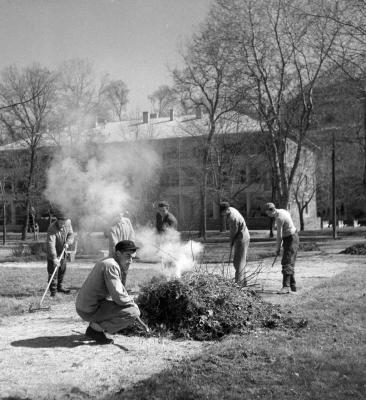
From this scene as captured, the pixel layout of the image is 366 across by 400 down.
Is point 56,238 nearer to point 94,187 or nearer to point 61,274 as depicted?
point 61,274

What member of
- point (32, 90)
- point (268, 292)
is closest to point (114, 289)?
point (268, 292)

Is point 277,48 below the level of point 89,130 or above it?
above

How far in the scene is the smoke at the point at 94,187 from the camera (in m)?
16.5

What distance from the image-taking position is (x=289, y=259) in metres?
10.4

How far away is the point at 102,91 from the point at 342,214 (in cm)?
3804

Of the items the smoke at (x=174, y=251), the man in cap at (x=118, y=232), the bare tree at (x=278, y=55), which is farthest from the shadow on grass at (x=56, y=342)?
the bare tree at (x=278, y=55)

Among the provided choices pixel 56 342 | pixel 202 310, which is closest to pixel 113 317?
pixel 56 342

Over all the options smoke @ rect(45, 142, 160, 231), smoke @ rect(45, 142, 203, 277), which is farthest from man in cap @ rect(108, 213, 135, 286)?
smoke @ rect(45, 142, 160, 231)

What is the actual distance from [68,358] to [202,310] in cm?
207

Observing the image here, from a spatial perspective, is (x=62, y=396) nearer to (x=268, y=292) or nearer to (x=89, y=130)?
(x=268, y=292)

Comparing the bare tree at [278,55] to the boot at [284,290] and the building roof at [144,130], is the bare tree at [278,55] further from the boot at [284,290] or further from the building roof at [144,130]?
the boot at [284,290]

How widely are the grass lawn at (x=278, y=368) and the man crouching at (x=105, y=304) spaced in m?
1.16

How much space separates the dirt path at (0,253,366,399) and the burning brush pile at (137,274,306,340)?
43cm

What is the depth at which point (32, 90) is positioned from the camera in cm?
3547
